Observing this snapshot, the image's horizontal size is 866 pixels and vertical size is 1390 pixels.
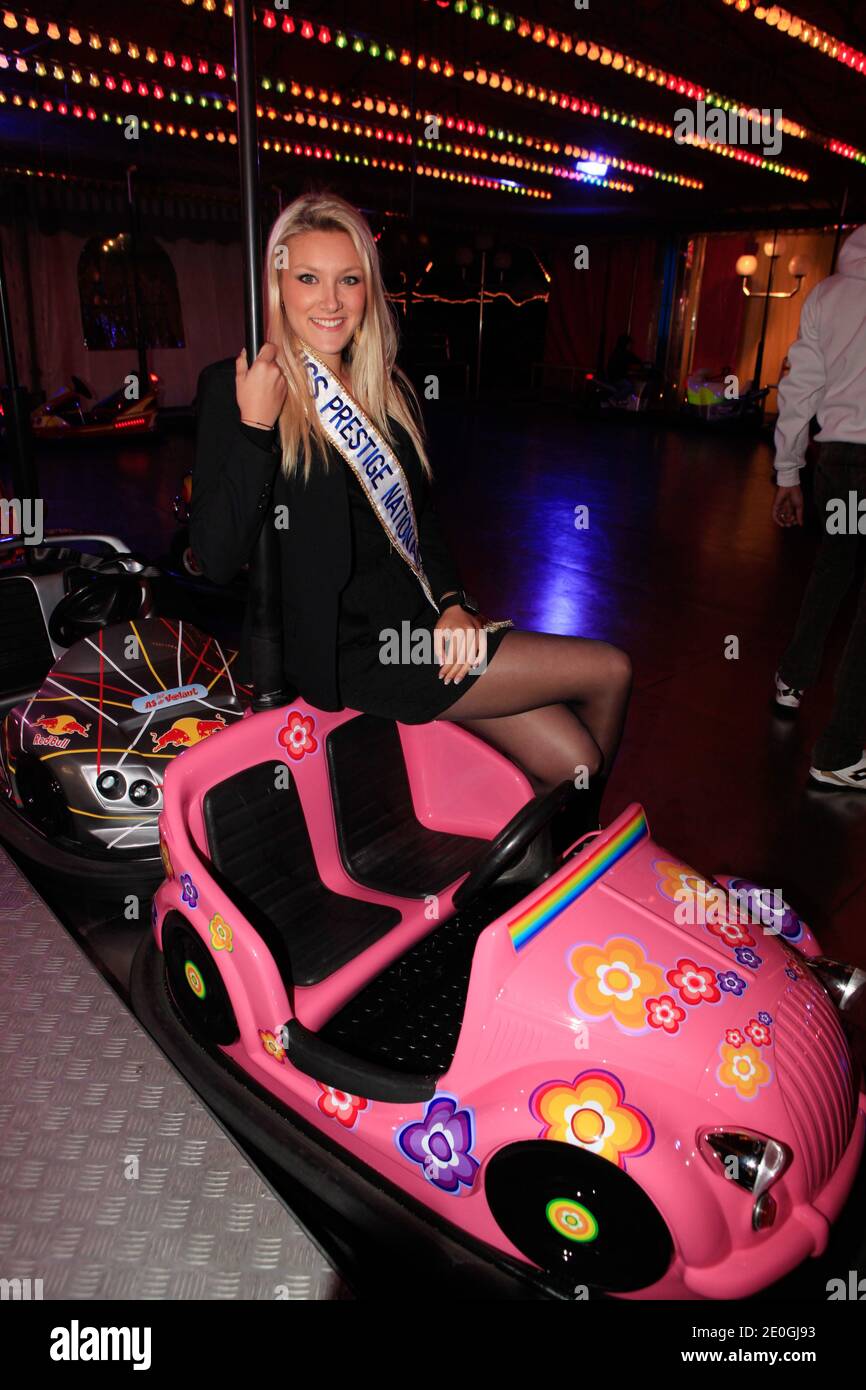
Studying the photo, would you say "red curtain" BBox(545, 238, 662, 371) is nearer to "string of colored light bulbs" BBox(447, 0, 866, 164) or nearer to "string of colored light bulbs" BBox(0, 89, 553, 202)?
"string of colored light bulbs" BBox(0, 89, 553, 202)

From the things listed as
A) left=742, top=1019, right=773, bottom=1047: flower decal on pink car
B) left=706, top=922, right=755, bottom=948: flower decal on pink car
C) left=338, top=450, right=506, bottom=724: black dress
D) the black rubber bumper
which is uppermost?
left=338, top=450, right=506, bottom=724: black dress

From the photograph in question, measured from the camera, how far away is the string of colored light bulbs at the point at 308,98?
5.54 meters

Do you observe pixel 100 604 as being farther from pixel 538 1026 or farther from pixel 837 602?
pixel 837 602

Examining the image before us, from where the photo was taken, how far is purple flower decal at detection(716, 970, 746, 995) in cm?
108

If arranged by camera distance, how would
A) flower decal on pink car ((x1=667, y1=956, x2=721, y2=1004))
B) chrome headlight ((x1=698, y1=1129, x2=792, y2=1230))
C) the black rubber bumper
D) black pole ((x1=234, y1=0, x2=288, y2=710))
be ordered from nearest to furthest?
chrome headlight ((x1=698, y1=1129, x2=792, y2=1230)) < flower decal on pink car ((x1=667, y1=956, x2=721, y2=1004)) < black pole ((x1=234, y1=0, x2=288, y2=710)) < the black rubber bumper

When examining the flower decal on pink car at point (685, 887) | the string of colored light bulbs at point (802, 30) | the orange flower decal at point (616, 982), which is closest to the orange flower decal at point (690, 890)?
the flower decal on pink car at point (685, 887)

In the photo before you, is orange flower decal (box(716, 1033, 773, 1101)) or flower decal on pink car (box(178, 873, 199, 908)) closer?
orange flower decal (box(716, 1033, 773, 1101))

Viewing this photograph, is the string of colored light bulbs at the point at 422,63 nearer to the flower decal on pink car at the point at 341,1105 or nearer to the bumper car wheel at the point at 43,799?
the bumper car wheel at the point at 43,799

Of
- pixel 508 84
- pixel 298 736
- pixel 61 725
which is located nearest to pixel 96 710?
pixel 61 725

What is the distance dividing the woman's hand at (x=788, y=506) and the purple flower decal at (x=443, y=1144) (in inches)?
81.1

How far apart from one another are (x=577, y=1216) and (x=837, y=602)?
7.18ft

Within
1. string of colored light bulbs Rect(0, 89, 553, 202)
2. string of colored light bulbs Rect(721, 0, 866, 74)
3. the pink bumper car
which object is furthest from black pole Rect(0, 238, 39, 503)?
string of colored light bulbs Rect(0, 89, 553, 202)

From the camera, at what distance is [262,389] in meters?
1.18
